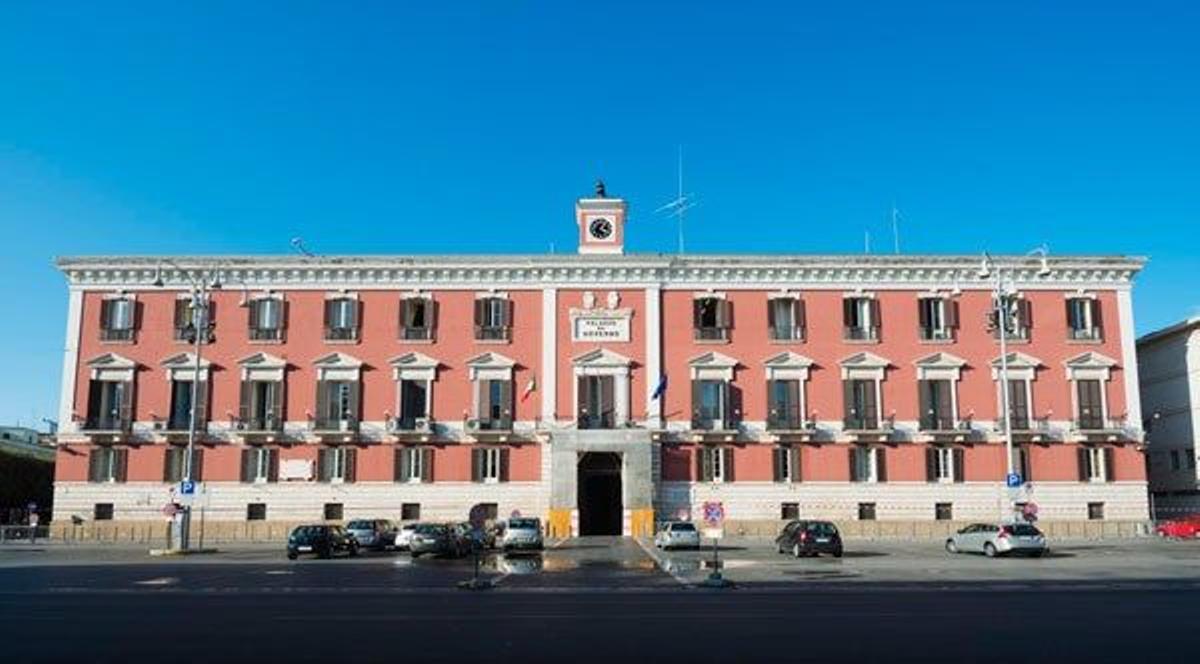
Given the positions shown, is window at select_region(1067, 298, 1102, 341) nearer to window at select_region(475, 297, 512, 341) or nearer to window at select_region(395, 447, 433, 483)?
window at select_region(475, 297, 512, 341)

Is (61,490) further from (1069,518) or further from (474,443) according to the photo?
(1069,518)

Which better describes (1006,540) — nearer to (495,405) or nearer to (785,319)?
(785,319)

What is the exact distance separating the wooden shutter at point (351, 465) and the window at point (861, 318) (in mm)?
26429

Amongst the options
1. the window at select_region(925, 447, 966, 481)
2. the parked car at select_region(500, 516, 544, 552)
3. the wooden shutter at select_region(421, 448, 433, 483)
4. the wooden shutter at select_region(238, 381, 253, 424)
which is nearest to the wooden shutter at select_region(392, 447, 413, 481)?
the wooden shutter at select_region(421, 448, 433, 483)

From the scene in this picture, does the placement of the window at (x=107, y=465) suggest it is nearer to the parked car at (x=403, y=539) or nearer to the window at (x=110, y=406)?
the window at (x=110, y=406)

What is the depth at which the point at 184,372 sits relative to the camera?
52.2 metres

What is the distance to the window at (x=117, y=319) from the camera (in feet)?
172

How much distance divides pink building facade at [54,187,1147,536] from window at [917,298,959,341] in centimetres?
12

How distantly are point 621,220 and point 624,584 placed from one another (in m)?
31.7

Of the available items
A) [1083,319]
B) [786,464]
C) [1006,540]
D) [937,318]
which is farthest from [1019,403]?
[1006,540]

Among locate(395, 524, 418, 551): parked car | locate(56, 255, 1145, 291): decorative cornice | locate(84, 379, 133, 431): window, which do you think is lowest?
locate(395, 524, 418, 551): parked car

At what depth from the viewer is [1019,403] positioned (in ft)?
170

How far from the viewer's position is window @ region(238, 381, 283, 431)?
51.6 m

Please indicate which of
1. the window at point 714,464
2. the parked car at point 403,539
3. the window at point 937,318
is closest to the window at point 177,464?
the parked car at point 403,539
